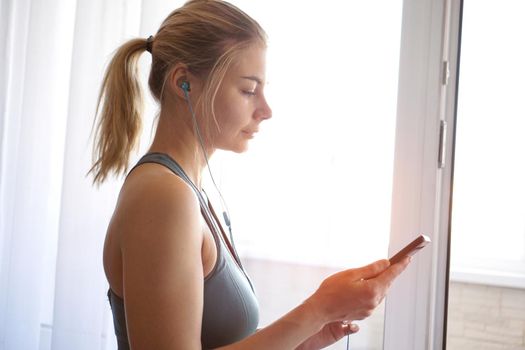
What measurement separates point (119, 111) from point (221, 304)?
1.31ft

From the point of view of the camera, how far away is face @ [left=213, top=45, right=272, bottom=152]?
81 cm

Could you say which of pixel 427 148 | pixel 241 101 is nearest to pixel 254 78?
pixel 241 101

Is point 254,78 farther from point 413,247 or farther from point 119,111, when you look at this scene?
point 413,247

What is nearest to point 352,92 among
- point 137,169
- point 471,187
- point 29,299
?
point 471,187

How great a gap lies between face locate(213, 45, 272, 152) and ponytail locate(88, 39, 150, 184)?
0.17 m

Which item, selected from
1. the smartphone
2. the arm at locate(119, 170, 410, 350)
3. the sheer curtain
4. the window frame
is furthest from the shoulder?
the sheer curtain

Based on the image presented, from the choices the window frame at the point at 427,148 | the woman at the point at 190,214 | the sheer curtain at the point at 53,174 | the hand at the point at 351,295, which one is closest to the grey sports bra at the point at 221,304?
the woman at the point at 190,214

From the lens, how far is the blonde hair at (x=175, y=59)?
804mm

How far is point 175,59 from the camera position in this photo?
0.82 meters

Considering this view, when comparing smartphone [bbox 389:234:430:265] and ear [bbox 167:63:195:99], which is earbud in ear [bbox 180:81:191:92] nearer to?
ear [bbox 167:63:195:99]

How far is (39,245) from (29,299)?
18 centimetres

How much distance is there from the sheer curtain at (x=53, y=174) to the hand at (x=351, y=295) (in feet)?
3.16

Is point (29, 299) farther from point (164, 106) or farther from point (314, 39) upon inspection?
point (314, 39)

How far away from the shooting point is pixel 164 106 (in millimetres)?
860
